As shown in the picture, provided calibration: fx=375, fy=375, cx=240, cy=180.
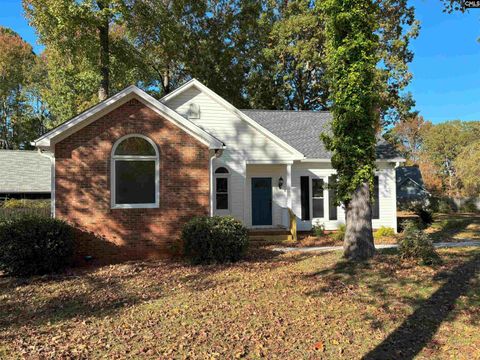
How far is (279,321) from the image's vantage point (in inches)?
224

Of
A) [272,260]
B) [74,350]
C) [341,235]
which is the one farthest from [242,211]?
[74,350]

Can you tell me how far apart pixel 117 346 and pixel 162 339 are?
1.89 ft

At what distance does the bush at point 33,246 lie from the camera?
870 centimetres

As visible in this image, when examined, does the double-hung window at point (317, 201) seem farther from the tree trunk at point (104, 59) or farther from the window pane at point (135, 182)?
the tree trunk at point (104, 59)

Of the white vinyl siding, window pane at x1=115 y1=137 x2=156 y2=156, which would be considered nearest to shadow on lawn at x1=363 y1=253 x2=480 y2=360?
window pane at x1=115 y1=137 x2=156 y2=156

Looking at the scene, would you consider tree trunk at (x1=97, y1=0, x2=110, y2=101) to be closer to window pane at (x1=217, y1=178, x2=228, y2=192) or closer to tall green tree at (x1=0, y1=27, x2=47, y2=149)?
window pane at (x1=217, y1=178, x2=228, y2=192)

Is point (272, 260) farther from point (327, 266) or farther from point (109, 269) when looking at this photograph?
point (109, 269)

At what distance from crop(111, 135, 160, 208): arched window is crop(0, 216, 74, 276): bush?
1.71 meters

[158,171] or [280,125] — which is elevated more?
[280,125]

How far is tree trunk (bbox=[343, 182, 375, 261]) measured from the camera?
9.67m

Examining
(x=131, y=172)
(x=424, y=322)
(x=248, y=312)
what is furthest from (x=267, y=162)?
(x=424, y=322)

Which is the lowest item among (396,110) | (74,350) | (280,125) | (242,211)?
(74,350)

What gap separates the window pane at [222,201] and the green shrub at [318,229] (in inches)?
152

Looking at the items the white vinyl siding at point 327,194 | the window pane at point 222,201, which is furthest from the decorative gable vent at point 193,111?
the white vinyl siding at point 327,194
